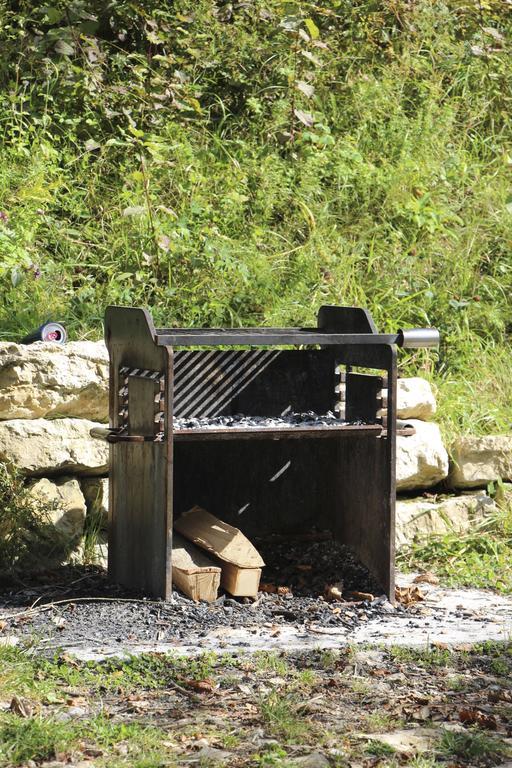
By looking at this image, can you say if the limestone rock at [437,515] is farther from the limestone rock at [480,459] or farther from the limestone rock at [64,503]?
the limestone rock at [64,503]

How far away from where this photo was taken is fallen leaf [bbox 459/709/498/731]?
149 inches

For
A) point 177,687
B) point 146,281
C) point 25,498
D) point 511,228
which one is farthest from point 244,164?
point 177,687

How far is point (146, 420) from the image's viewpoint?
512cm

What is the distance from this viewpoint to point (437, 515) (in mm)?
6508

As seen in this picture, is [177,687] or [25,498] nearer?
[177,687]

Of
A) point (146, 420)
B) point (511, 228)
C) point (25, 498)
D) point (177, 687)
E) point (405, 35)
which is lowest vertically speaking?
point (177, 687)

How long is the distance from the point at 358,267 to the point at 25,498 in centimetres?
304

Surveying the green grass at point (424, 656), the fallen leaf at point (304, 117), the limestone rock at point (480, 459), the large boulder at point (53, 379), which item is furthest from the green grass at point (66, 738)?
the fallen leaf at point (304, 117)

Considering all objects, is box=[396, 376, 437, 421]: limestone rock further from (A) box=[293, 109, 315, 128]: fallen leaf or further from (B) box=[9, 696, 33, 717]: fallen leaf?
(B) box=[9, 696, 33, 717]: fallen leaf

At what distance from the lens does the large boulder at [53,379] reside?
576 centimetres

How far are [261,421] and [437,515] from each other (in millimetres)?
1486

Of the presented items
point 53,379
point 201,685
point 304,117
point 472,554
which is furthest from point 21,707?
point 304,117

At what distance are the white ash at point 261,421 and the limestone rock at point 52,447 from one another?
55 cm

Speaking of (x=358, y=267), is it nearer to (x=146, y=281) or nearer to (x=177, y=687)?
(x=146, y=281)
